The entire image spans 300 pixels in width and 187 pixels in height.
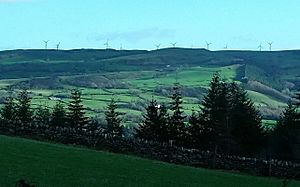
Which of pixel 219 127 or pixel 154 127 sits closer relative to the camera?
pixel 219 127

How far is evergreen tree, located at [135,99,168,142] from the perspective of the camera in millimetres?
65188

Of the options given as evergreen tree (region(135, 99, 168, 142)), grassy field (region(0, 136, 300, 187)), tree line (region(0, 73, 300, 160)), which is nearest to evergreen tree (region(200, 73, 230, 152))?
tree line (region(0, 73, 300, 160))

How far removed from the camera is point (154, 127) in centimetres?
6606

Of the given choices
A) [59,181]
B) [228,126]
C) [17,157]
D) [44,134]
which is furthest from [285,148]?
[59,181]

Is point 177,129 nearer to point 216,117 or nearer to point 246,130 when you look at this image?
point 216,117

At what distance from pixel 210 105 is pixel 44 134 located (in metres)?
30.8

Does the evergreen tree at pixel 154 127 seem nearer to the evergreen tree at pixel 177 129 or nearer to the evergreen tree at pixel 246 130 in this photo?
the evergreen tree at pixel 177 129

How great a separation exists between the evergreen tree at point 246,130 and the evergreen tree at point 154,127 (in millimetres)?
7699

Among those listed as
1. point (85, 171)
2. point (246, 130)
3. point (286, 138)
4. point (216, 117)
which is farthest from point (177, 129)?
point (85, 171)

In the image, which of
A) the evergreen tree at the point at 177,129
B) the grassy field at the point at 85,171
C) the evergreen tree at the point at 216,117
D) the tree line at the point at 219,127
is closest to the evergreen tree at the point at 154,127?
the tree line at the point at 219,127

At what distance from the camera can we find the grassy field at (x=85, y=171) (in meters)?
25.9

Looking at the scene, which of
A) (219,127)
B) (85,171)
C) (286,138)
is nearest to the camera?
(85,171)

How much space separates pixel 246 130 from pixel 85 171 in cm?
3884

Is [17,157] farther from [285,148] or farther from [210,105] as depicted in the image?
[210,105]
